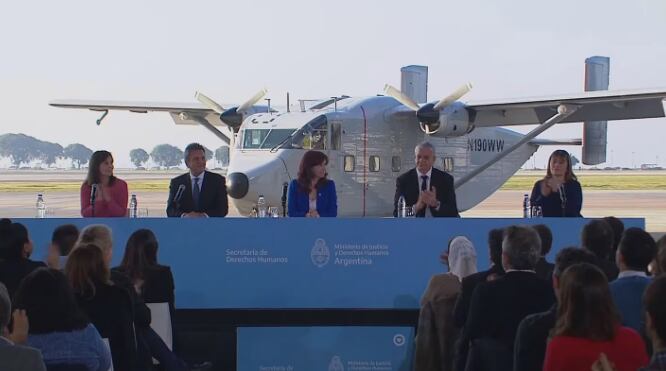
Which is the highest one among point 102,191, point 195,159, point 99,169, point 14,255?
point 195,159

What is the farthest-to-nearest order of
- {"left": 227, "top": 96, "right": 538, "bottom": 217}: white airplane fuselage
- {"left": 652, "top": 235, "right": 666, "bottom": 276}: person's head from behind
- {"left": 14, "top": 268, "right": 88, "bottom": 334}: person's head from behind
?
{"left": 227, "top": 96, "right": 538, "bottom": 217}: white airplane fuselage < {"left": 652, "top": 235, "right": 666, "bottom": 276}: person's head from behind < {"left": 14, "top": 268, "right": 88, "bottom": 334}: person's head from behind

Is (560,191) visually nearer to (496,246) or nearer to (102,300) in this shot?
(496,246)

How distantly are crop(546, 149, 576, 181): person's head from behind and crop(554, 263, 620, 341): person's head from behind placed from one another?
563cm

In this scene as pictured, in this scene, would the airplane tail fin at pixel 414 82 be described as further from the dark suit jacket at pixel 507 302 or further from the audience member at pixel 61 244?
the dark suit jacket at pixel 507 302

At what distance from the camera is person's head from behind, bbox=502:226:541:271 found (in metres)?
5.35

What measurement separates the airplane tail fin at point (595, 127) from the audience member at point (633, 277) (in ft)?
59.2

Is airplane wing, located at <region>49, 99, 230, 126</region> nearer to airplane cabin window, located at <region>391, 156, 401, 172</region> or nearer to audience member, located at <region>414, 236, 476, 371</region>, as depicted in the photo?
airplane cabin window, located at <region>391, 156, 401, 172</region>

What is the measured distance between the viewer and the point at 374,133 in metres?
19.5

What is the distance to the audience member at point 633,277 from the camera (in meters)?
5.25

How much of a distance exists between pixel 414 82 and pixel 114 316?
2072cm

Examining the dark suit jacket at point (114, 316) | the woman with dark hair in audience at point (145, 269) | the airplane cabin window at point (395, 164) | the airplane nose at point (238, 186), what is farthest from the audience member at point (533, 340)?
the airplane cabin window at point (395, 164)

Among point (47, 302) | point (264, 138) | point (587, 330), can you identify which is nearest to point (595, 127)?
point (264, 138)

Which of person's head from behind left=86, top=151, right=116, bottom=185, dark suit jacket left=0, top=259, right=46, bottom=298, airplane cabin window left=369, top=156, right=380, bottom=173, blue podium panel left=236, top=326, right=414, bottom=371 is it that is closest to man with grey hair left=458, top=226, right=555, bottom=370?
blue podium panel left=236, top=326, right=414, bottom=371

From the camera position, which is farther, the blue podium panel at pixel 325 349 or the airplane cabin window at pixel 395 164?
the airplane cabin window at pixel 395 164
